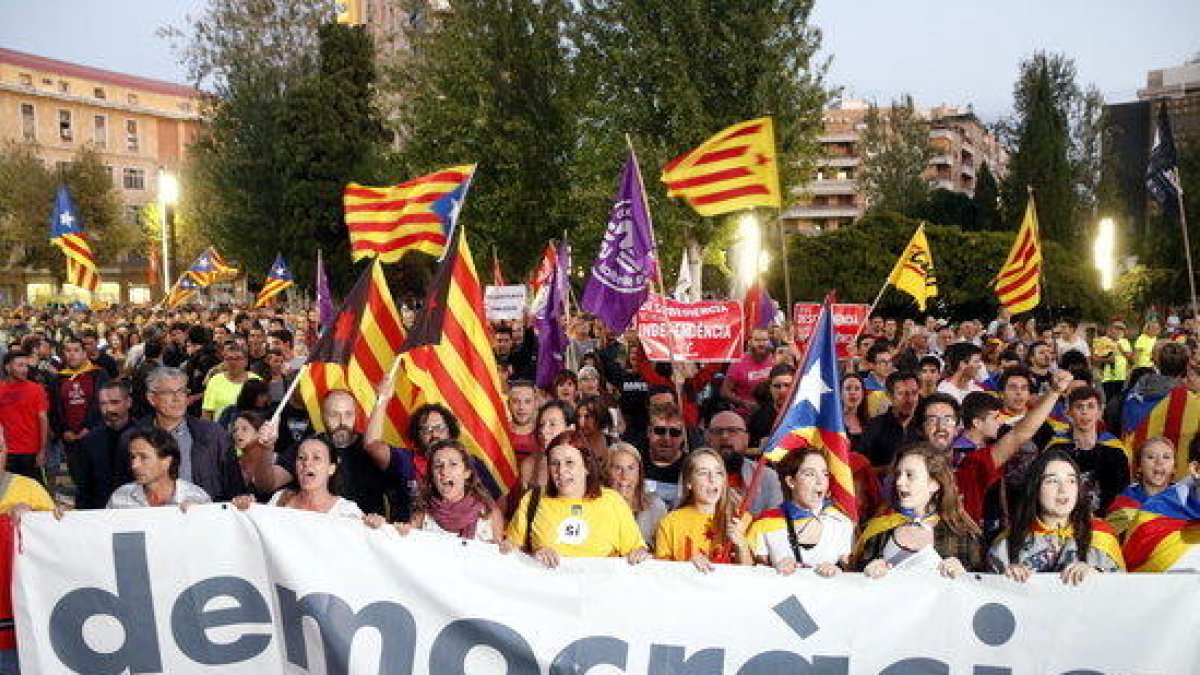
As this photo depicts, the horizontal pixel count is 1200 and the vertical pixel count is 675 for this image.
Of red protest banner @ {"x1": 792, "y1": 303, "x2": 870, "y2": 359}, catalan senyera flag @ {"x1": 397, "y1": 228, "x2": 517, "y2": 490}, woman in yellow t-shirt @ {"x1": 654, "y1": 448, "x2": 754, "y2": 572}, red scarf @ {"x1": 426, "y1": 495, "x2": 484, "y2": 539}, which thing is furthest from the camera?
red protest banner @ {"x1": 792, "y1": 303, "x2": 870, "y2": 359}

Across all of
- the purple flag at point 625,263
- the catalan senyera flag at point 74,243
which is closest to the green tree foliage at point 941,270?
the catalan senyera flag at point 74,243

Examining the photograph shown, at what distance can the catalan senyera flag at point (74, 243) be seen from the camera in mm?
19719

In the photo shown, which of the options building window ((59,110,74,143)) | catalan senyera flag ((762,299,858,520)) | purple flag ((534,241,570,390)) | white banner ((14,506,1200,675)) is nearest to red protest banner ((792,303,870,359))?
purple flag ((534,241,570,390))

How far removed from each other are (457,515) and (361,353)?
8.81 ft

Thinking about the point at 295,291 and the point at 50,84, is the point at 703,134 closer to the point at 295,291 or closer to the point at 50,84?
the point at 295,291

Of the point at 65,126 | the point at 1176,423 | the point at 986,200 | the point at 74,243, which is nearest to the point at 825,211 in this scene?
the point at 986,200

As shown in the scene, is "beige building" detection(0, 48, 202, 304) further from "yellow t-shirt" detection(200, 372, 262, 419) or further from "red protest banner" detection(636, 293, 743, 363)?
"red protest banner" detection(636, 293, 743, 363)

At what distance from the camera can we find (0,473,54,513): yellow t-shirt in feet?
16.4

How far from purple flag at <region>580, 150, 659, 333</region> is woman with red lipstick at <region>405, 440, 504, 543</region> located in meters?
4.26

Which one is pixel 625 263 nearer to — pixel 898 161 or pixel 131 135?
pixel 898 161

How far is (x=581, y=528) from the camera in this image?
5039 millimetres

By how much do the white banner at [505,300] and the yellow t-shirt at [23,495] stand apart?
403 inches

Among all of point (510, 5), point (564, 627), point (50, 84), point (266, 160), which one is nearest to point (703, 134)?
point (510, 5)

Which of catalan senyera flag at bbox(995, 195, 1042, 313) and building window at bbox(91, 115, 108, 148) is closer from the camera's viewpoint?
Result: catalan senyera flag at bbox(995, 195, 1042, 313)
